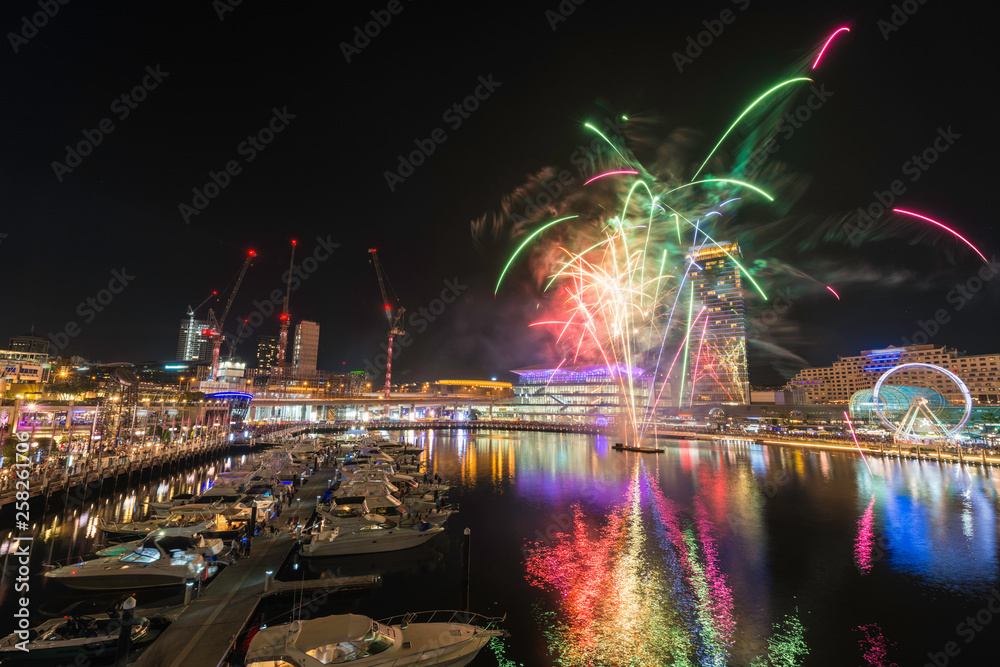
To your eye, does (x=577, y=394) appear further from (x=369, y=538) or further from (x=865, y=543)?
(x=369, y=538)

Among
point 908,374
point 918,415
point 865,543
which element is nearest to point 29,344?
point 865,543

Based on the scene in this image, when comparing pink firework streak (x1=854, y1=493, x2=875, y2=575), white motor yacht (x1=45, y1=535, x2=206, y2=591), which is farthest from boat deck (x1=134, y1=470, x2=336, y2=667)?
pink firework streak (x1=854, y1=493, x2=875, y2=575)

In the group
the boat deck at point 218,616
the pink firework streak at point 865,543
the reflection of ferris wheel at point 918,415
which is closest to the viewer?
the boat deck at point 218,616

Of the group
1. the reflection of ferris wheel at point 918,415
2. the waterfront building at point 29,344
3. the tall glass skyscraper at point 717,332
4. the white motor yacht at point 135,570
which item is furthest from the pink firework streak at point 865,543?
the waterfront building at point 29,344

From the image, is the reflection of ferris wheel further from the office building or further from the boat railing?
the boat railing

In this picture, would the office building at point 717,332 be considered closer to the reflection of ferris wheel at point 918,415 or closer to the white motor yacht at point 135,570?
the reflection of ferris wheel at point 918,415

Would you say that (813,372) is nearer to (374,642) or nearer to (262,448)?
(262,448)

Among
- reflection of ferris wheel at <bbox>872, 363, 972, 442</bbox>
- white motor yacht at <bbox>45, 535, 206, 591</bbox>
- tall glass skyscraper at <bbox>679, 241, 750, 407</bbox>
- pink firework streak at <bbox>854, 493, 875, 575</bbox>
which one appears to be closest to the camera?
white motor yacht at <bbox>45, 535, 206, 591</bbox>

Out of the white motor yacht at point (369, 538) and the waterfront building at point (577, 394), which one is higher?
the waterfront building at point (577, 394)
